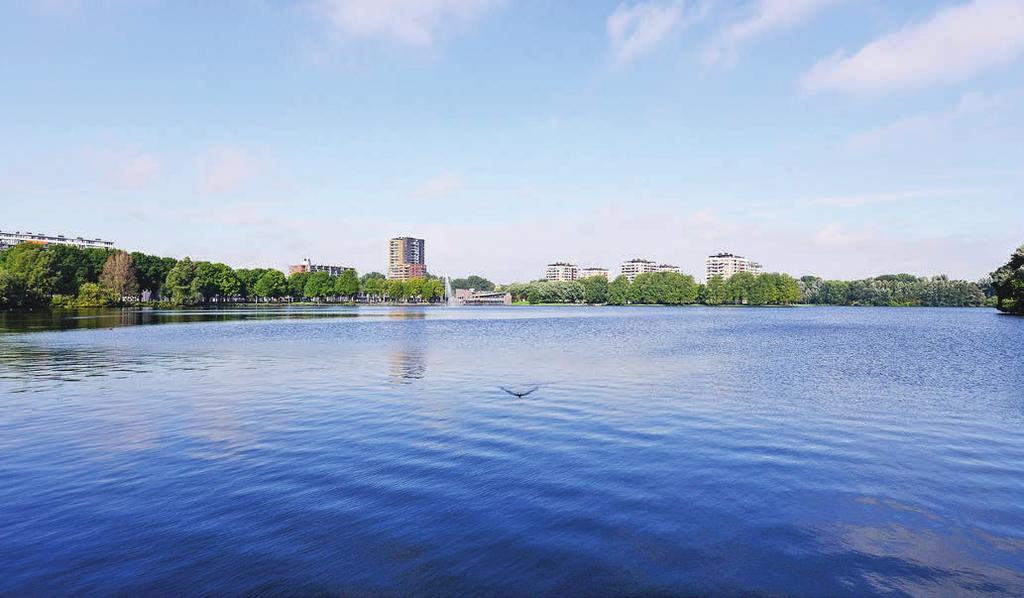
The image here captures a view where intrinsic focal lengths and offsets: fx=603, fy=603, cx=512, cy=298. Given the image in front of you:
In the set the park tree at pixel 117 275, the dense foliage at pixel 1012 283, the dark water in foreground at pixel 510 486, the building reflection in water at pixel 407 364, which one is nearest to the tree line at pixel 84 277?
the park tree at pixel 117 275

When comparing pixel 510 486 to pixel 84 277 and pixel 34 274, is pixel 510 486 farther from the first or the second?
pixel 84 277

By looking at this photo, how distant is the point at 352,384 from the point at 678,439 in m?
20.0

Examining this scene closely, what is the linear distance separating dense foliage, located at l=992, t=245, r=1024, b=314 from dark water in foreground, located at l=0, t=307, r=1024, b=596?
113237 mm

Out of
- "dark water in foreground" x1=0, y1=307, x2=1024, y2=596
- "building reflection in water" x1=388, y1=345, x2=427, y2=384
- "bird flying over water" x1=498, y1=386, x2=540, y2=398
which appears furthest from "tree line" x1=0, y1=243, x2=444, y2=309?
"bird flying over water" x1=498, y1=386, x2=540, y2=398

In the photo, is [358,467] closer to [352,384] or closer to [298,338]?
[352,384]

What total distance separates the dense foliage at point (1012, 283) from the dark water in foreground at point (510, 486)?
113237 millimetres

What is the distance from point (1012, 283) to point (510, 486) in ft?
494

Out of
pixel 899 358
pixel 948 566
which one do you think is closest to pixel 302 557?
pixel 948 566

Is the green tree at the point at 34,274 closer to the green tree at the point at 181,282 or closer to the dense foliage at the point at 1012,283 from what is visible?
the green tree at the point at 181,282

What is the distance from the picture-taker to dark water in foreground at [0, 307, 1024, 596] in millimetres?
11164

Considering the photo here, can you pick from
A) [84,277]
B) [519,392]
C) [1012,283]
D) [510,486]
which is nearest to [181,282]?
[84,277]

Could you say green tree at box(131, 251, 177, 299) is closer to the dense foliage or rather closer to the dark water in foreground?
the dark water in foreground

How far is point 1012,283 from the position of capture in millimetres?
124812

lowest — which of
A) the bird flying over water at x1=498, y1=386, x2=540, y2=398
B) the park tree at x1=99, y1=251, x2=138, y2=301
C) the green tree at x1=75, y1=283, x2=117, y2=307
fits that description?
the bird flying over water at x1=498, y1=386, x2=540, y2=398
